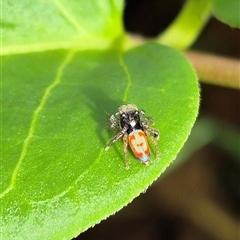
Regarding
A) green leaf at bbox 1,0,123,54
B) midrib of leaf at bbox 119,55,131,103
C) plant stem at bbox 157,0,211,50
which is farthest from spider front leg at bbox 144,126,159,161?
plant stem at bbox 157,0,211,50

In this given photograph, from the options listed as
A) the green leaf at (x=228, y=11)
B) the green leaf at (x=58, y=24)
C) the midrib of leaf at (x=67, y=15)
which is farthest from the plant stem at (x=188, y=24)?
the midrib of leaf at (x=67, y=15)

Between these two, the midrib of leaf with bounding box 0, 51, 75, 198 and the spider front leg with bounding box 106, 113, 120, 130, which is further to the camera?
the spider front leg with bounding box 106, 113, 120, 130

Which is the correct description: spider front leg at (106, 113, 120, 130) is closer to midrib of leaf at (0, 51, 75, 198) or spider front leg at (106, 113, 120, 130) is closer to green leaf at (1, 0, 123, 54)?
midrib of leaf at (0, 51, 75, 198)

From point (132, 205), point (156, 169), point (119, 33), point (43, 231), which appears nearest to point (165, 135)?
point (156, 169)

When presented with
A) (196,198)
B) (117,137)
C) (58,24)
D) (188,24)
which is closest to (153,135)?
(117,137)

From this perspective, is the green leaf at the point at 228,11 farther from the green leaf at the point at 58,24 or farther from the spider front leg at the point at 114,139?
the spider front leg at the point at 114,139

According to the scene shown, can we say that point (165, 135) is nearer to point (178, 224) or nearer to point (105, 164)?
point (105, 164)
